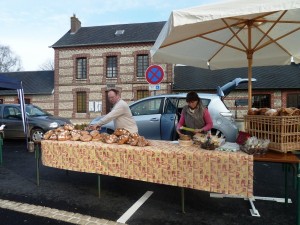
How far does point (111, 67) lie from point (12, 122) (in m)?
12.6

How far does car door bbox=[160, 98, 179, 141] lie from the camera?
6691 mm

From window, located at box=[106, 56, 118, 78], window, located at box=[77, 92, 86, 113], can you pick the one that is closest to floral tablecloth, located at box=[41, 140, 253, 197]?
window, located at box=[106, 56, 118, 78]

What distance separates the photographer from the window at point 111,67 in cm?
2189

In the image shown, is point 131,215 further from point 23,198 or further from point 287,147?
point 287,147

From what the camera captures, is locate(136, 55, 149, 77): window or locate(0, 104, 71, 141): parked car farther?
locate(136, 55, 149, 77): window

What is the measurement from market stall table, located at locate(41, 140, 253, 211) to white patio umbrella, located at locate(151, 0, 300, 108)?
4.93 ft

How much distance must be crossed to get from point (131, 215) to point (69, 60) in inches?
817

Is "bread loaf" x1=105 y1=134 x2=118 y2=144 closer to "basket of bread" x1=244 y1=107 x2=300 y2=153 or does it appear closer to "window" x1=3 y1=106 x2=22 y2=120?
"basket of bread" x1=244 y1=107 x2=300 y2=153

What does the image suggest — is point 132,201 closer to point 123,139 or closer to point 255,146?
point 123,139

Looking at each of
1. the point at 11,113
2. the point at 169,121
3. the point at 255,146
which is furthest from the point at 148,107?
the point at 11,113

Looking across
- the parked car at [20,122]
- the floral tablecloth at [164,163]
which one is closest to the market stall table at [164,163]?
the floral tablecloth at [164,163]

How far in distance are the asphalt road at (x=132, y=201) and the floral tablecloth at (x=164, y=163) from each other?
0.51 meters

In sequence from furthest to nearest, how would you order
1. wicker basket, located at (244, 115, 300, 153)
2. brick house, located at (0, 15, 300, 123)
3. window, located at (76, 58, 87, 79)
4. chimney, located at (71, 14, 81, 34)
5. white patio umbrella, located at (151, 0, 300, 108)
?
chimney, located at (71, 14, 81, 34), window, located at (76, 58, 87, 79), brick house, located at (0, 15, 300, 123), wicker basket, located at (244, 115, 300, 153), white patio umbrella, located at (151, 0, 300, 108)

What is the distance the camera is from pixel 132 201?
409 centimetres
